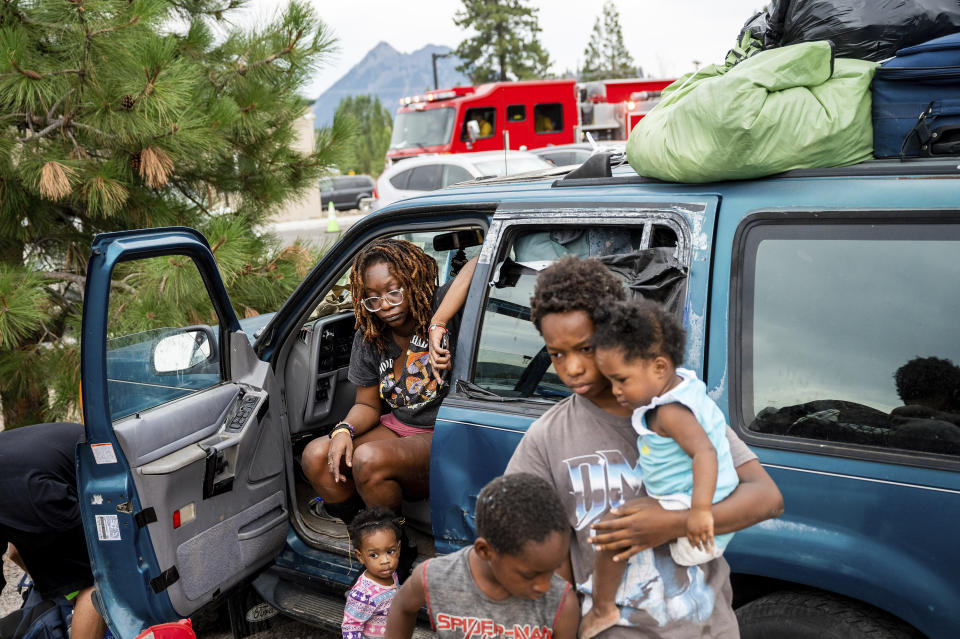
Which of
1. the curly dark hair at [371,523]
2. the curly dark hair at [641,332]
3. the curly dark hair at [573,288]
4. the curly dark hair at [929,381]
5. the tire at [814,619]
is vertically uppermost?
the curly dark hair at [573,288]

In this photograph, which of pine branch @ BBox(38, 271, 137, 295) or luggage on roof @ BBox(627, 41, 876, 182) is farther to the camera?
pine branch @ BBox(38, 271, 137, 295)

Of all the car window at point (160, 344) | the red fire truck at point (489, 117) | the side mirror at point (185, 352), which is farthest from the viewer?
the red fire truck at point (489, 117)

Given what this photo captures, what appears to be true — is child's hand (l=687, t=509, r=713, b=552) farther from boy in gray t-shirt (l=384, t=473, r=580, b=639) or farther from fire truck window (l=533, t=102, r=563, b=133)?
fire truck window (l=533, t=102, r=563, b=133)

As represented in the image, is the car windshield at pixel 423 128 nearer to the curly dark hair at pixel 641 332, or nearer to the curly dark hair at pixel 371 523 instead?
the curly dark hair at pixel 371 523

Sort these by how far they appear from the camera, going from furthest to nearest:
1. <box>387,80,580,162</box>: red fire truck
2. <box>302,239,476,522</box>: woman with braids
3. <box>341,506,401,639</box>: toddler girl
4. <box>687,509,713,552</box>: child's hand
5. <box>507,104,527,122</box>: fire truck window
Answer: <box>507,104,527,122</box>: fire truck window, <box>387,80,580,162</box>: red fire truck, <box>302,239,476,522</box>: woman with braids, <box>341,506,401,639</box>: toddler girl, <box>687,509,713,552</box>: child's hand

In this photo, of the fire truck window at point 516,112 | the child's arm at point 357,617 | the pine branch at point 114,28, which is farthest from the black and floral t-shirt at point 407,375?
the fire truck window at point 516,112

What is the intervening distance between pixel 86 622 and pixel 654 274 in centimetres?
255

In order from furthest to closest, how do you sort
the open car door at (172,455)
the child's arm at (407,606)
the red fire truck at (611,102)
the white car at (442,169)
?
1. the red fire truck at (611,102)
2. the white car at (442,169)
3. the open car door at (172,455)
4. the child's arm at (407,606)

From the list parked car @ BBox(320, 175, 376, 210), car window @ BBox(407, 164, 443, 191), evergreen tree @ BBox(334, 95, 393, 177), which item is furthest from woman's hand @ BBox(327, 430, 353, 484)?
evergreen tree @ BBox(334, 95, 393, 177)

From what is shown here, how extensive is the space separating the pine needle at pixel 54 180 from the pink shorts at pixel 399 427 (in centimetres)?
221

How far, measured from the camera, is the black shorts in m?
3.21

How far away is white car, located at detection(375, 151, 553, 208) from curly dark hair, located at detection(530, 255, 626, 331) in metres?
10.7

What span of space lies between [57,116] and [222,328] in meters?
2.35

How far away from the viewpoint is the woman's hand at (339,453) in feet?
10.2
